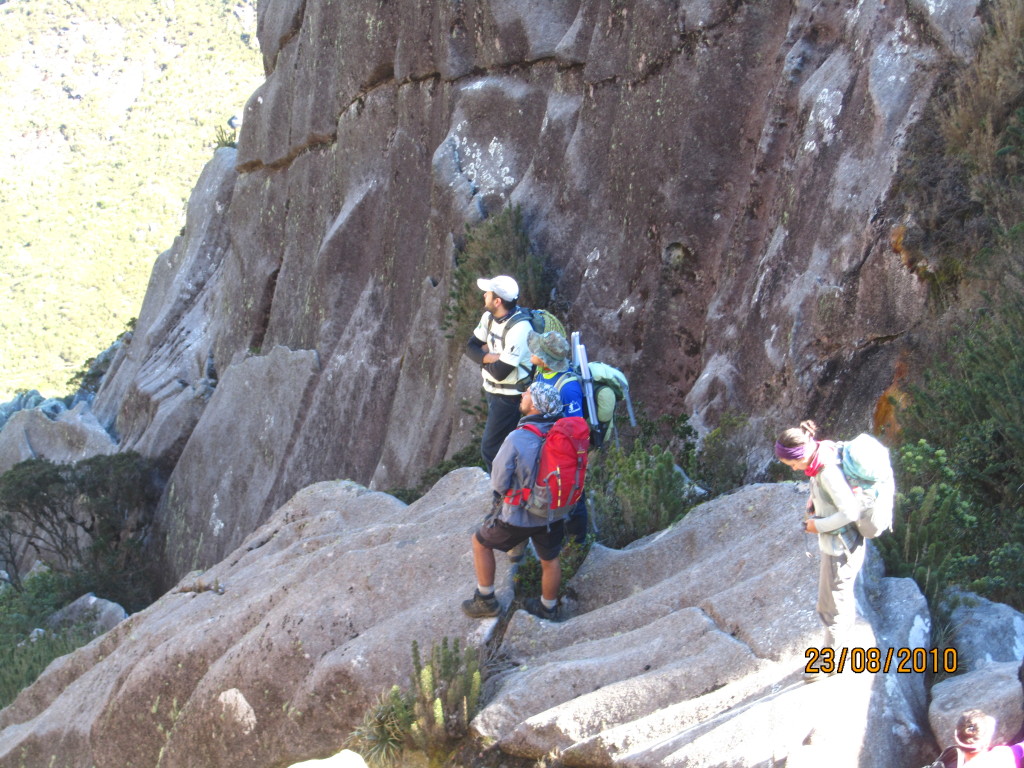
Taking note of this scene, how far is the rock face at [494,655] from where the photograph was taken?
4.24m

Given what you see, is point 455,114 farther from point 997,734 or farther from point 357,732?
point 997,734

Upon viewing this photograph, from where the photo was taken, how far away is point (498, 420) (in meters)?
7.29

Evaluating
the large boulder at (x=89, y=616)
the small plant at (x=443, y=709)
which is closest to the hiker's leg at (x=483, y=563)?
the small plant at (x=443, y=709)

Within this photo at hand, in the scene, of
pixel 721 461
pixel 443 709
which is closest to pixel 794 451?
pixel 443 709

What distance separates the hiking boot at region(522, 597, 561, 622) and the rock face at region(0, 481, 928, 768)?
6.5 inches

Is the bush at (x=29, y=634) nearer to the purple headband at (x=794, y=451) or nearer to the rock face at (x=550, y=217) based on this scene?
the rock face at (x=550, y=217)

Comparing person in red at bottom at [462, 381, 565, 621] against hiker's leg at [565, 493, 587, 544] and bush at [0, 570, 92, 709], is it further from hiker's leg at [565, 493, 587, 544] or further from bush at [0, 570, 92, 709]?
bush at [0, 570, 92, 709]

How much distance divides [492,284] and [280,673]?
2.61 metres

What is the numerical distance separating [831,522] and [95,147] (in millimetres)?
65889

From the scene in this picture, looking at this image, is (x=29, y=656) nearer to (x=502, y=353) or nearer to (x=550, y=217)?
(x=550, y=217)

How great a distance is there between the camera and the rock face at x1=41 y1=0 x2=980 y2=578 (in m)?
8.26

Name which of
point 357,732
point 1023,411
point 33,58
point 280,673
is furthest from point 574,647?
point 33,58

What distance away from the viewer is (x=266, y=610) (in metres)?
6.80
